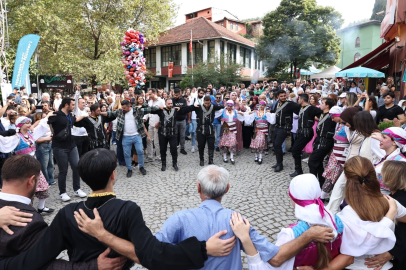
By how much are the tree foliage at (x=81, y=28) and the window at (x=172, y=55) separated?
436 inches

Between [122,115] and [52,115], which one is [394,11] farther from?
[52,115]

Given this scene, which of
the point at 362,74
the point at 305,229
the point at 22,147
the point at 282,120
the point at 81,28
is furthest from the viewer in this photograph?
the point at 81,28

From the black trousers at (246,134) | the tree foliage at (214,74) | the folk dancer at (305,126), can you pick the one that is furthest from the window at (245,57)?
the folk dancer at (305,126)

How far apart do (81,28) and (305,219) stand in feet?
70.4

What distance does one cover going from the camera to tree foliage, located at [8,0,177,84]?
1895 cm

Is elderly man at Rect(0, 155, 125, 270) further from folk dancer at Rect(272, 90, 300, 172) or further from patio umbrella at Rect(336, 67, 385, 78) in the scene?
patio umbrella at Rect(336, 67, 385, 78)

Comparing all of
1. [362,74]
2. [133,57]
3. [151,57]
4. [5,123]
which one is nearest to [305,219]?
[5,123]

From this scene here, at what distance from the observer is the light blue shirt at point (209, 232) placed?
186 centimetres

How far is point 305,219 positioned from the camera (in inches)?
77.2

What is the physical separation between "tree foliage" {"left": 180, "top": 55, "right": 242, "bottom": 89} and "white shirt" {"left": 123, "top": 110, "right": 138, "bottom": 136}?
17.6m

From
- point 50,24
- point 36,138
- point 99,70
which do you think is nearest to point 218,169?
point 36,138

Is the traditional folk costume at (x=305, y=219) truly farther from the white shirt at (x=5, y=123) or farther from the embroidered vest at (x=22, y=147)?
the white shirt at (x=5, y=123)

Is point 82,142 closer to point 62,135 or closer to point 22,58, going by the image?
→ point 62,135

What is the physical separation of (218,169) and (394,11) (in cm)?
1183
